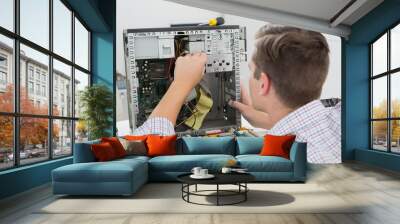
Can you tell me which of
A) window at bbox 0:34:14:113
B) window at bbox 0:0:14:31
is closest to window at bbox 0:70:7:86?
window at bbox 0:34:14:113

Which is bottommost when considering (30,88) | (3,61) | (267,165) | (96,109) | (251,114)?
(267,165)

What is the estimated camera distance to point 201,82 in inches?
356

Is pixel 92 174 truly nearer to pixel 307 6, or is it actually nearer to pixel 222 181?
pixel 222 181

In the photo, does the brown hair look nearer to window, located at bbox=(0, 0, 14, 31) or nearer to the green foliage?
the green foliage

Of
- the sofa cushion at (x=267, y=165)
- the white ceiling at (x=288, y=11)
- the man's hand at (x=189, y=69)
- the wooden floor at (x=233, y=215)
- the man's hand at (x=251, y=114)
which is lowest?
the wooden floor at (x=233, y=215)

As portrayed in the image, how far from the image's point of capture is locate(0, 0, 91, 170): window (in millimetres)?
5023

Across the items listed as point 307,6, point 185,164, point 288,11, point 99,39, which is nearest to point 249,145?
point 185,164

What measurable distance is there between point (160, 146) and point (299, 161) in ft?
7.48

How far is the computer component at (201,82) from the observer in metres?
9.00

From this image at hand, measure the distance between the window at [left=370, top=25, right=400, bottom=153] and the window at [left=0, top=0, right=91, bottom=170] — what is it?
20.5 ft

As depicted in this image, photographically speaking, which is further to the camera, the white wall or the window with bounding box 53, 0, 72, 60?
the white wall

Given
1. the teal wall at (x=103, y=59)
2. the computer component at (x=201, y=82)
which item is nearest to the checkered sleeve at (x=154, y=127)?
the computer component at (x=201, y=82)

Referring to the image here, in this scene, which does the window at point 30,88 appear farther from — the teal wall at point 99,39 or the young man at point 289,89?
the young man at point 289,89

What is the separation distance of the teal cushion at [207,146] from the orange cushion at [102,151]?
1.49 m
